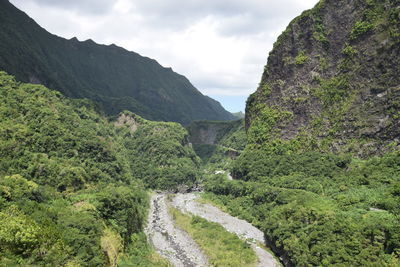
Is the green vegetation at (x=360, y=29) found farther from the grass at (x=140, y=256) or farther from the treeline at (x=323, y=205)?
the grass at (x=140, y=256)

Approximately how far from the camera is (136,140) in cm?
14512

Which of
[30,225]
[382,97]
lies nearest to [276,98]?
[382,97]

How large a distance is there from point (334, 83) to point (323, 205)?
173 ft

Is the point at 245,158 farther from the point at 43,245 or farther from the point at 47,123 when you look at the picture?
the point at 43,245

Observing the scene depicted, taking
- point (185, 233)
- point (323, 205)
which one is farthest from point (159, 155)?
point (323, 205)

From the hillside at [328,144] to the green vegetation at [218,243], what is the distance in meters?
6.54

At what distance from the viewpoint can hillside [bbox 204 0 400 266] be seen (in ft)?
147

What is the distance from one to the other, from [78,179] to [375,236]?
5590 cm

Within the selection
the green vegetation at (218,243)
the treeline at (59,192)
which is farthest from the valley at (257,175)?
the green vegetation at (218,243)

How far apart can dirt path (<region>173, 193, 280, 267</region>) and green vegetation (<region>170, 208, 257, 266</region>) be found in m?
2.09

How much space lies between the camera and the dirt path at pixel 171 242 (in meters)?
53.3

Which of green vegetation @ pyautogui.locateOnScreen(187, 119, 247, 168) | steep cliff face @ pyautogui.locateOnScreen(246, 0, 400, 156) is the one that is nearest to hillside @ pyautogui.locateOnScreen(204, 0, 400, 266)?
steep cliff face @ pyautogui.locateOnScreen(246, 0, 400, 156)

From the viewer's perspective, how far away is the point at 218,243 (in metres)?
58.7

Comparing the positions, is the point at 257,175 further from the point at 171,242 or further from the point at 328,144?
the point at 171,242
